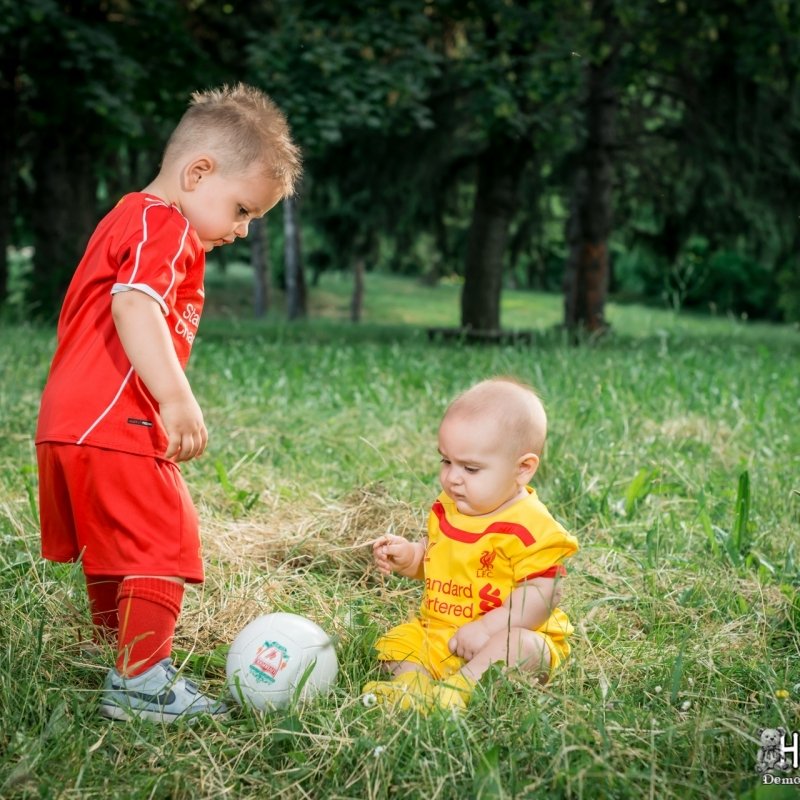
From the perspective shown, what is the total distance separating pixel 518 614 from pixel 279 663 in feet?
→ 2.03

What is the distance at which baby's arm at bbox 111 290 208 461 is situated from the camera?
2.43 meters

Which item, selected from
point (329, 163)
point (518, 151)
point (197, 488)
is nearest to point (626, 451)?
point (197, 488)

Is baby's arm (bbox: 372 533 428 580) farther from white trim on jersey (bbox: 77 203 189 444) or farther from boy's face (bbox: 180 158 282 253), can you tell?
boy's face (bbox: 180 158 282 253)

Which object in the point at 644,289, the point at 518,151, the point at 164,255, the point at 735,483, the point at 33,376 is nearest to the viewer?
the point at 164,255

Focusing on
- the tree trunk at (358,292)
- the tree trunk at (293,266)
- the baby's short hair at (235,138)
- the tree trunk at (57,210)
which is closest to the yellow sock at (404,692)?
the baby's short hair at (235,138)

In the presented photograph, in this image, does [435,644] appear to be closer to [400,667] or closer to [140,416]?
[400,667]

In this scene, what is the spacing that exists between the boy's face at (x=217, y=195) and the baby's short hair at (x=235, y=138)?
25mm

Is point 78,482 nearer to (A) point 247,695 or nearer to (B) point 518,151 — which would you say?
(A) point 247,695

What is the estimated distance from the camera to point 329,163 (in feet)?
47.2

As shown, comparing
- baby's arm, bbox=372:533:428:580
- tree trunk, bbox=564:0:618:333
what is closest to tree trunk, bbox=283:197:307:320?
tree trunk, bbox=564:0:618:333

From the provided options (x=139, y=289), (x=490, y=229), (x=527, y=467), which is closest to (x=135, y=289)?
(x=139, y=289)

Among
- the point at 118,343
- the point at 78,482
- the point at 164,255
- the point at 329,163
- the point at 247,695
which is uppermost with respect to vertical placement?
the point at 329,163

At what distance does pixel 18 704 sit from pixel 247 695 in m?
0.51

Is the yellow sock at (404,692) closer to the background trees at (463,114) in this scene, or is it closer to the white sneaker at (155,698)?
the white sneaker at (155,698)
